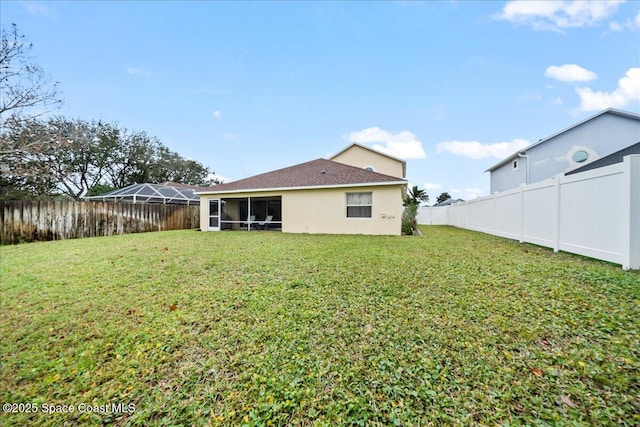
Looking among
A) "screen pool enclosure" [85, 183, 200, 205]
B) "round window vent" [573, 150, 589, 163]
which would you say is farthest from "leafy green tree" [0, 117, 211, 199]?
"round window vent" [573, 150, 589, 163]

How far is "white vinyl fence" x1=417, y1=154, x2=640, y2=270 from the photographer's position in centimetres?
393

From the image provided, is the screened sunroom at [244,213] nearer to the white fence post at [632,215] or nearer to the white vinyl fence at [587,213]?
the white vinyl fence at [587,213]

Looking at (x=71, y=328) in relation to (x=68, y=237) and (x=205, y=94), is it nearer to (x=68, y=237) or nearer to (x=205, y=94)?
(x=68, y=237)

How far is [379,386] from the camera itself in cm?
197

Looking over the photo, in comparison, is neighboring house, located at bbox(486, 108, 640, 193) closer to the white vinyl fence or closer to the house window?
the white vinyl fence

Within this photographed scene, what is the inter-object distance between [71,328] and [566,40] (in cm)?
1506

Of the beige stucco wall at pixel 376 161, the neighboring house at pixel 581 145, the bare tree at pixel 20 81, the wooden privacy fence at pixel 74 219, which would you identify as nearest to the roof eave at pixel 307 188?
the wooden privacy fence at pixel 74 219

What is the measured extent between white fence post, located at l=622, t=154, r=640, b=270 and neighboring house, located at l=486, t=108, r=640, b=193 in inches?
510

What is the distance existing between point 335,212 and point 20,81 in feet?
50.0

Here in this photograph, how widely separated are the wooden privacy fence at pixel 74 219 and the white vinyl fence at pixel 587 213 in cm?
1692

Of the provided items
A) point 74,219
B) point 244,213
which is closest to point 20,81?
point 74,219

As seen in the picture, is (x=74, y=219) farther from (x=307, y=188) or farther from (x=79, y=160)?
(x=79, y=160)

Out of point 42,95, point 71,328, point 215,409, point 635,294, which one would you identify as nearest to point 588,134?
point 635,294

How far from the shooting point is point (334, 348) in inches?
96.0
